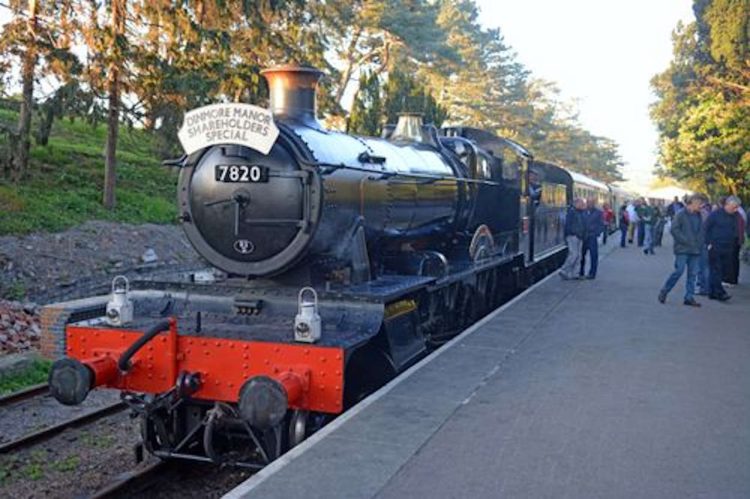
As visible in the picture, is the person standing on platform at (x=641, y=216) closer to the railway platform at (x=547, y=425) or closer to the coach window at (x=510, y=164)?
the coach window at (x=510, y=164)

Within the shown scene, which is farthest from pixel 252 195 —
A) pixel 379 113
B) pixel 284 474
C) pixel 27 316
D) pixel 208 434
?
pixel 379 113

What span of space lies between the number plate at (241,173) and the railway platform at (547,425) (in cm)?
204

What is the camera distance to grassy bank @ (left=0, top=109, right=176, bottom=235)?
16609 mm

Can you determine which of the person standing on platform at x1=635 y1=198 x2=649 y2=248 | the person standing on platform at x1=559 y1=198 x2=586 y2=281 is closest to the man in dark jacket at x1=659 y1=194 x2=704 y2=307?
the person standing on platform at x1=559 y1=198 x2=586 y2=281

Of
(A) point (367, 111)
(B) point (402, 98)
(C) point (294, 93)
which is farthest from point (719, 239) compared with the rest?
(B) point (402, 98)

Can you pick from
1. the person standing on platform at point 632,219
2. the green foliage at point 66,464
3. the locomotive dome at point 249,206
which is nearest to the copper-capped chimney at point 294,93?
the locomotive dome at point 249,206

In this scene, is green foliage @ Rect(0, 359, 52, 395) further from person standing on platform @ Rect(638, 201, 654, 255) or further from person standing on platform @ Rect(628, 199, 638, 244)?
person standing on platform @ Rect(628, 199, 638, 244)

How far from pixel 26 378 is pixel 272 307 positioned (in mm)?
4533

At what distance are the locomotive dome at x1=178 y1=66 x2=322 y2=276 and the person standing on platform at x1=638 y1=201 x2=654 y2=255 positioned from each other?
732 inches

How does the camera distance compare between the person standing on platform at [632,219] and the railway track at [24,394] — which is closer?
the railway track at [24,394]

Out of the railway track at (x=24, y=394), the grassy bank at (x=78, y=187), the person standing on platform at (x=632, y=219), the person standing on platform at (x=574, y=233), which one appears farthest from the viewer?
the person standing on platform at (x=632, y=219)

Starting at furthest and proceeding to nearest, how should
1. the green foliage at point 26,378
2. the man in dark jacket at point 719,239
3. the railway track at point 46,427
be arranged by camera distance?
the man in dark jacket at point 719,239, the green foliage at point 26,378, the railway track at point 46,427

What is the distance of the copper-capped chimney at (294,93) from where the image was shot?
23.5 feet

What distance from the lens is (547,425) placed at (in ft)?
18.8
